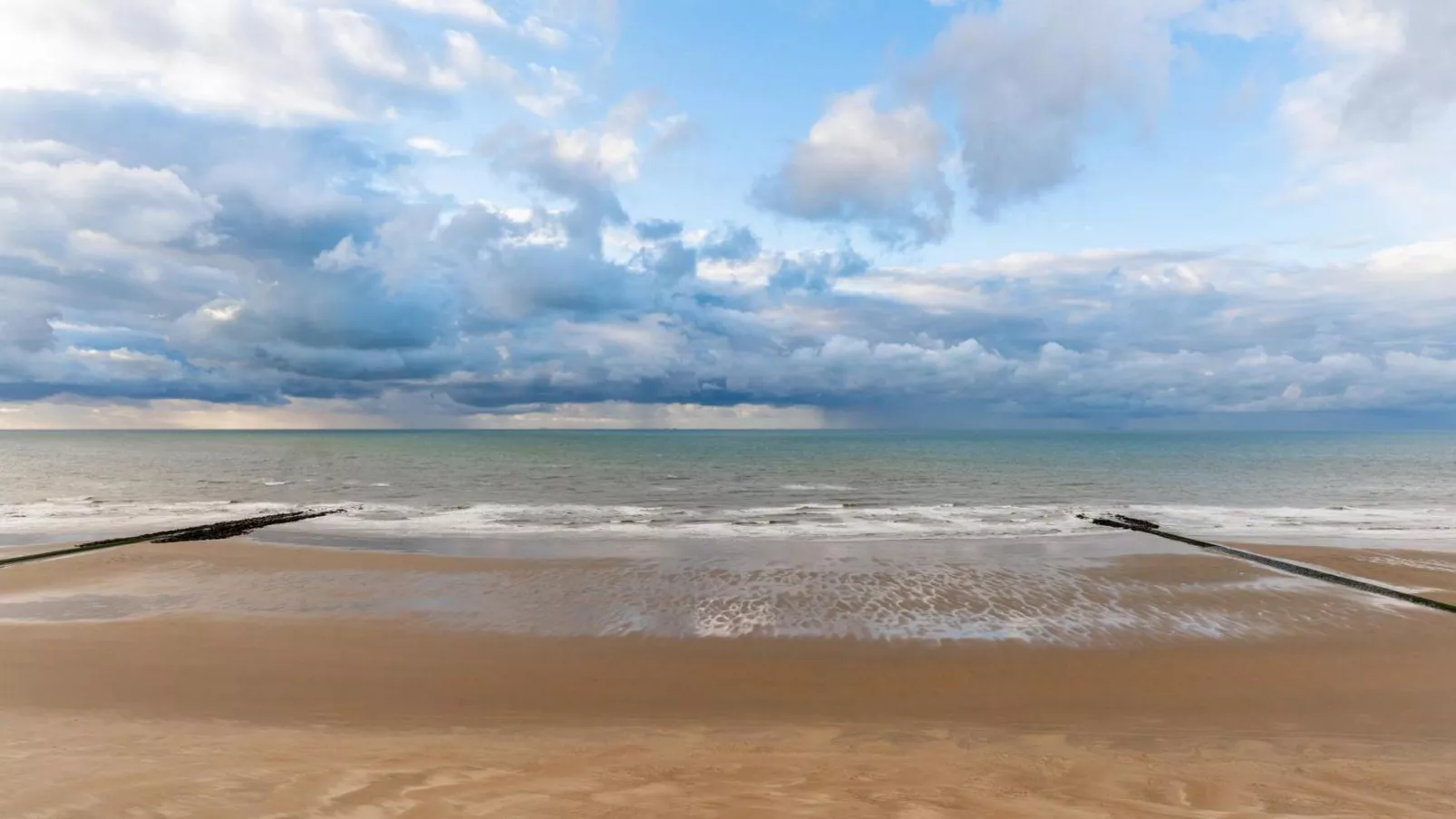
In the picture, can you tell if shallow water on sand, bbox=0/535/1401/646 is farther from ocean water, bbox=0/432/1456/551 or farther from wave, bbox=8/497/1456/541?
wave, bbox=8/497/1456/541

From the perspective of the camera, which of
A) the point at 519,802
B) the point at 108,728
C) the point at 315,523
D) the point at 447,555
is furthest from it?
the point at 315,523

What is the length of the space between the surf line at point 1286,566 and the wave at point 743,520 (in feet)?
4.69

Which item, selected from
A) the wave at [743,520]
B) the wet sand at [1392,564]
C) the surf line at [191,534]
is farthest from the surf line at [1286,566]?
the surf line at [191,534]

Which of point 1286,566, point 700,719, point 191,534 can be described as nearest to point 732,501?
point 191,534

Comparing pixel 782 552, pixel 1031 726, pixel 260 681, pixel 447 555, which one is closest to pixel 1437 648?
pixel 1031 726

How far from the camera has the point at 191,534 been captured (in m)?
27.2

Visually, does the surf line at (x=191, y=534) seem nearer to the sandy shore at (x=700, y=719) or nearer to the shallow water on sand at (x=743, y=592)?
the shallow water on sand at (x=743, y=592)

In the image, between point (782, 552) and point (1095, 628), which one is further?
point (782, 552)

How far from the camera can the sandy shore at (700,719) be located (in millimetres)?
7059

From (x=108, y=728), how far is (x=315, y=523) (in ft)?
83.9

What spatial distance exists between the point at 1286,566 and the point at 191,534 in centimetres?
3980

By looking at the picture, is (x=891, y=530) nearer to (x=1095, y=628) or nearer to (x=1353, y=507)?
(x=1095, y=628)

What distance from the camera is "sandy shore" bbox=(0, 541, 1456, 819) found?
7.06 meters

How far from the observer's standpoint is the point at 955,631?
14109 millimetres
